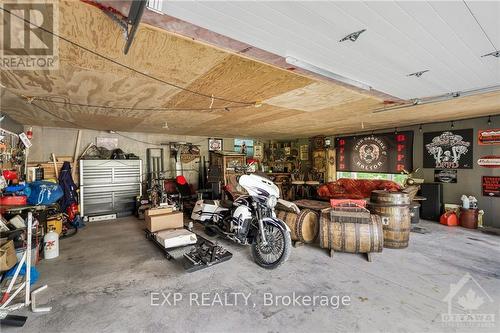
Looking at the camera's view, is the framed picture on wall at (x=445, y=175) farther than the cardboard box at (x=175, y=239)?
Yes

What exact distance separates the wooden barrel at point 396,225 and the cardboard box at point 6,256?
16.1ft

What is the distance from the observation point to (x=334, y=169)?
24.8 feet

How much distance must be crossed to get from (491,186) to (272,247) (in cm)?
526

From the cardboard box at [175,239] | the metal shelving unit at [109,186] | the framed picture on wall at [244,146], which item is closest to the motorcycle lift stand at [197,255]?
the cardboard box at [175,239]

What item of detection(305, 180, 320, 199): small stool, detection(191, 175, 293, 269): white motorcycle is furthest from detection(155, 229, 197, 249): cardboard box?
detection(305, 180, 320, 199): small stool

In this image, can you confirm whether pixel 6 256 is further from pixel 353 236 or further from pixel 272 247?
pixel 353 236

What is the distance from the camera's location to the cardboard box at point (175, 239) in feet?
11.0

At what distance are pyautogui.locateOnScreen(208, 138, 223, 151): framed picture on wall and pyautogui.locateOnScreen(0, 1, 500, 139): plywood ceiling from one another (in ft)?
11.8

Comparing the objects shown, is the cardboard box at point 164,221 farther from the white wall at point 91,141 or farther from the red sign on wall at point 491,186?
the red sign on wall at point 491,186

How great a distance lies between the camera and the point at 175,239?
3402mm

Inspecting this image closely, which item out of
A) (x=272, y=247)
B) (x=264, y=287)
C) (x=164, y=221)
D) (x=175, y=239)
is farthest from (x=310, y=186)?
(x=264, y=287)

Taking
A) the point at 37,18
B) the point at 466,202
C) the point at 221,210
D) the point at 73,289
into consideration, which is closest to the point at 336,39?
the point at 37,18

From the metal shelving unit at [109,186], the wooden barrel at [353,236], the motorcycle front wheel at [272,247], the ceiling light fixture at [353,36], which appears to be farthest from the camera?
the metal shelving unit at [109,186]

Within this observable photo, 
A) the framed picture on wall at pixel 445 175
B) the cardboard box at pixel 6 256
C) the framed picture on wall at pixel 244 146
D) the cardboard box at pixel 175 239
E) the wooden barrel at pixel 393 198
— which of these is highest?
the framed picture on wall at pixel 244 146
